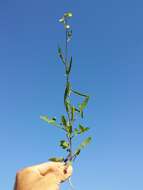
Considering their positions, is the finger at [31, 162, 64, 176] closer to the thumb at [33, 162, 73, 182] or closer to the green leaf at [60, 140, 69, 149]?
the thumb at [33, 162, 73, 182]

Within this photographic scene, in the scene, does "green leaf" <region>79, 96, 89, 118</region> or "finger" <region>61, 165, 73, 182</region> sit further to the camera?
"green leaf" <region>79, 96, 89, 118</region>

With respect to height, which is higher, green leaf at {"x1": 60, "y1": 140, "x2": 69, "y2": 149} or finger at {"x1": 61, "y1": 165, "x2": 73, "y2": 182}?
green leaf at {"x1": 60, "y1": 140, "x2": 69, "y2": 149}

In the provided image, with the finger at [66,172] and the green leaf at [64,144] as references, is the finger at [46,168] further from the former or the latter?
the green leaf at [64,144]

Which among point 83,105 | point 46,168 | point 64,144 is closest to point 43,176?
point 46,168

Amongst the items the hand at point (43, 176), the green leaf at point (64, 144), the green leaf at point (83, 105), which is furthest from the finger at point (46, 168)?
the green leaf at point (83, 105)

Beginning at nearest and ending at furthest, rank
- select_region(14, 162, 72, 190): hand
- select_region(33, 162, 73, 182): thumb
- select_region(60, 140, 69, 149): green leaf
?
select_region(14, 162, 72, 190): hand → select_region(33, 162, 73, 182): thumb → select_region(60, 140, 69, 149): green leaf

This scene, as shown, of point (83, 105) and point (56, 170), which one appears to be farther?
point (83, 105)

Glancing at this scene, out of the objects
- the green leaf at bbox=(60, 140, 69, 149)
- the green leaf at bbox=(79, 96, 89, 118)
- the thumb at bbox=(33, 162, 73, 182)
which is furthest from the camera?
the green leaf at bbox=(79, 96, 89, 118)

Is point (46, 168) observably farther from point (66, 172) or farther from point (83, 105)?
point (83, 105)

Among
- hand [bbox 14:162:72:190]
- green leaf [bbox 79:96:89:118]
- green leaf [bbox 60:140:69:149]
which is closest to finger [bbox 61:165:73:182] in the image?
hand [bbox 14:162:72:190]
